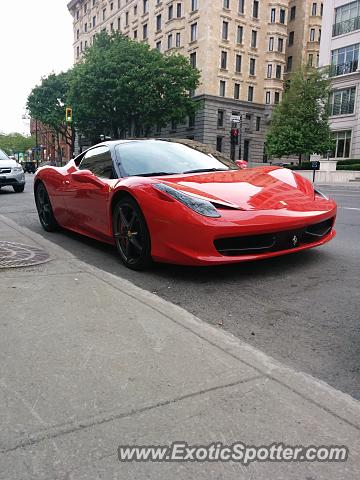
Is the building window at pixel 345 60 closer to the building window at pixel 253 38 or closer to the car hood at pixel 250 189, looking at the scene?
the building window at pixel 253 38

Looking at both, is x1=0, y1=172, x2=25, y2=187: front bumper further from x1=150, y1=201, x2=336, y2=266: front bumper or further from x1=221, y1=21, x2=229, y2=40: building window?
x1=221, y1=21, x2=229, y2=40: building window

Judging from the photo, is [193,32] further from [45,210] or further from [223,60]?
[45,210]

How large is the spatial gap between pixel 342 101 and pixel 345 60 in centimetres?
323

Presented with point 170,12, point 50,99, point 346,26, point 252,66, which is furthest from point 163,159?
point 50,99

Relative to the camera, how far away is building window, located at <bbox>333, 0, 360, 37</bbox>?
118 ft

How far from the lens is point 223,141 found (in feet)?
168

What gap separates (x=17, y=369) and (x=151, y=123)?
1727 inches

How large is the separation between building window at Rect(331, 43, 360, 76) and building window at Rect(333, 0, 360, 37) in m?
1.36

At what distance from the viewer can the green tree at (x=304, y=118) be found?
3472 centimetres

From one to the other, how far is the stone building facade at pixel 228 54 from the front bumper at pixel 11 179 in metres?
36.5

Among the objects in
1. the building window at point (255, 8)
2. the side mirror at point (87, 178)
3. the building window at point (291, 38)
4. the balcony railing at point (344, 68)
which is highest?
the building window at point (255, 8)

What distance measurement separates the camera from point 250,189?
4273mm

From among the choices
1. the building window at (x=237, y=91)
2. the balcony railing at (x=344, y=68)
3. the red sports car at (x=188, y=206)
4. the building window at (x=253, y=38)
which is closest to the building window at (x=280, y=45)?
the building window at (x=253, y=38)

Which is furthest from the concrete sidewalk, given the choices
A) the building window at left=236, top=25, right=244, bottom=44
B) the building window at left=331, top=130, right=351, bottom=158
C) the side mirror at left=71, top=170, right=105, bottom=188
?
the building window at left=236, top=25, right=244, bottom=44
